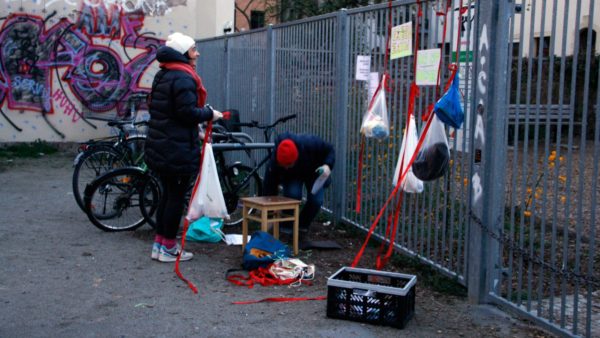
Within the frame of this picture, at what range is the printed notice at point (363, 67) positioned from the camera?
24.1 ft

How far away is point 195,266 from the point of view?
6.67 metres

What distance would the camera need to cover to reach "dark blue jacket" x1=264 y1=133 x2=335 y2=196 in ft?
23.8

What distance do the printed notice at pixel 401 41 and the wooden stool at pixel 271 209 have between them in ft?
5.49

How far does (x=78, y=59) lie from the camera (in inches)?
595

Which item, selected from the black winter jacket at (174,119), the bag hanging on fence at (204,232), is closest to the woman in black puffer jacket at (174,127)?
the black winter jacket at (174,119)

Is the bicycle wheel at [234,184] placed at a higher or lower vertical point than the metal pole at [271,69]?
lower

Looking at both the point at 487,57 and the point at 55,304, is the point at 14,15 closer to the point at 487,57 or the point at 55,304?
the point at 55,304

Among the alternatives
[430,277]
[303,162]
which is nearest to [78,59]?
[303,162]

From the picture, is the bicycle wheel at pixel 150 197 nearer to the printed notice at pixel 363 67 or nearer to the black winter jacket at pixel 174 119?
the black winter jacket at pixel 174 119

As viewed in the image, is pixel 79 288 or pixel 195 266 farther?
pixel 195 266

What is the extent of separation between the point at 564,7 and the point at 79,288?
4097mm

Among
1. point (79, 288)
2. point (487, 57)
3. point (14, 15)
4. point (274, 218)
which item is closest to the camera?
point (487, 57)

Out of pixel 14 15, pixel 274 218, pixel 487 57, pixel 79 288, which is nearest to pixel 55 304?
pixel 79 288

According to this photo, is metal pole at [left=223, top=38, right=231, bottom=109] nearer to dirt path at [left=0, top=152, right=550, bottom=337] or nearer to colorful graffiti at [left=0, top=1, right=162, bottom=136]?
colorful graffiti at [left=0, top=1, right=162, bottom=136]
